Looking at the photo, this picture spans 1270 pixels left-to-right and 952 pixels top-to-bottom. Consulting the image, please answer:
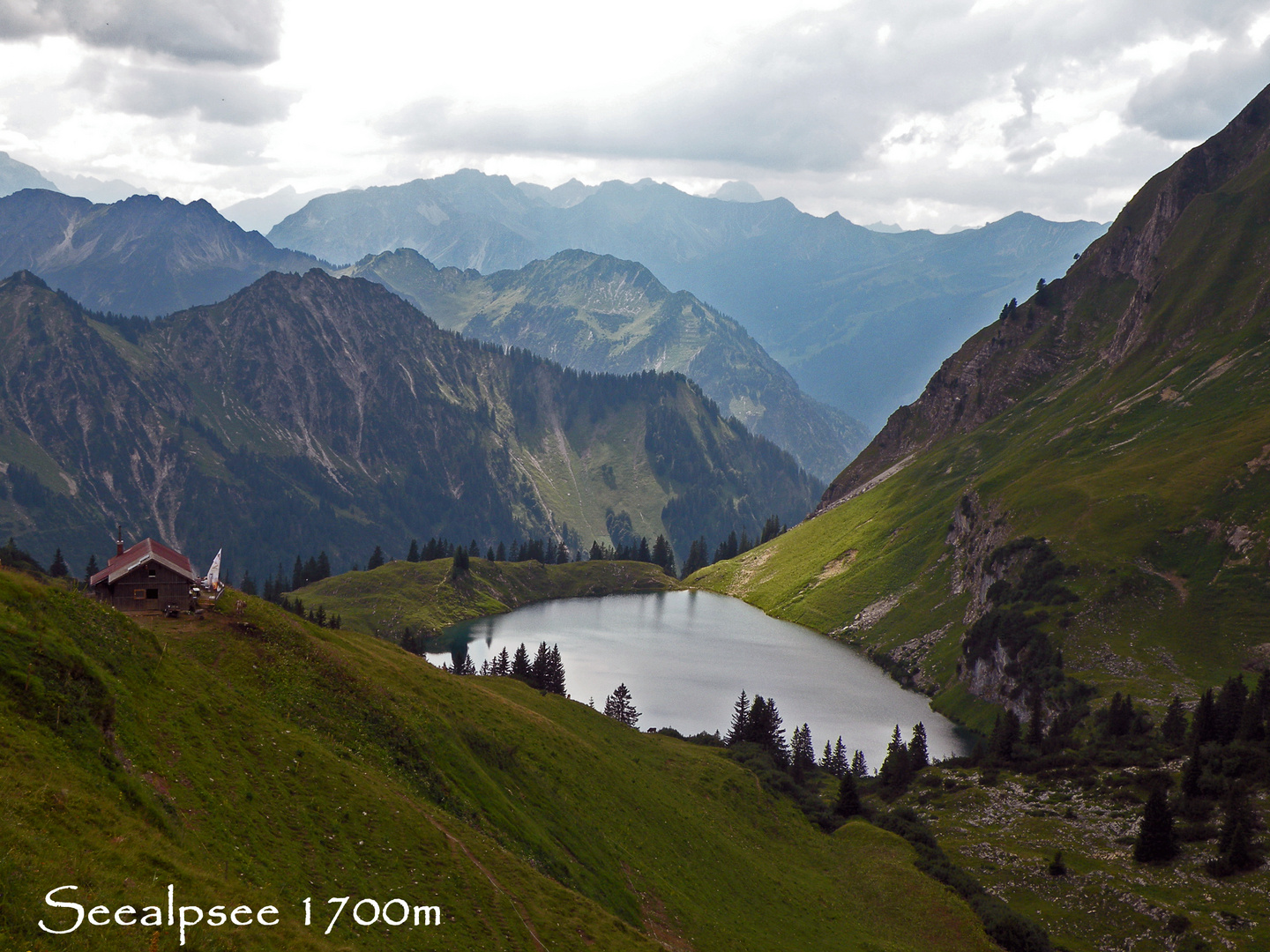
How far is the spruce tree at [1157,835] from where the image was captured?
231 ft

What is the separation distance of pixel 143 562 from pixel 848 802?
243 feet

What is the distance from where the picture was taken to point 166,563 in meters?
48.4

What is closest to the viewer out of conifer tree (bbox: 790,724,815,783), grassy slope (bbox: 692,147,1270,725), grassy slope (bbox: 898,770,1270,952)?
grassy slope (bbox: 898,770,1270,952)

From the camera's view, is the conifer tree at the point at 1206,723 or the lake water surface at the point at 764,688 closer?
the conifer tree at the point at 1206,723

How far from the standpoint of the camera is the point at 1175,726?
102 metres

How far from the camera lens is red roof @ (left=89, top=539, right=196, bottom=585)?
158ft

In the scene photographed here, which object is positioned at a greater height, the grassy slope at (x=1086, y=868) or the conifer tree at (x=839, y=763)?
the grassy slope at (x=1086, y=868)

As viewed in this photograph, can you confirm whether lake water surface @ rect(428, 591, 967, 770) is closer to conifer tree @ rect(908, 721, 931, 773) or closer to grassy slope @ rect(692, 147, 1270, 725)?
conifer tree @ rect(908, 721, 931, 773)

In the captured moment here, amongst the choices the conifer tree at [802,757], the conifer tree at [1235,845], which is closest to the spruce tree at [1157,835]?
the conifer tree at [1235,845]

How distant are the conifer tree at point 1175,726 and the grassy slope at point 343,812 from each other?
47.0 metres

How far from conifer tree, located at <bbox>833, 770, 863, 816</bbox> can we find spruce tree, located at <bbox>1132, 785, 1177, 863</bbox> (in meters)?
27.6

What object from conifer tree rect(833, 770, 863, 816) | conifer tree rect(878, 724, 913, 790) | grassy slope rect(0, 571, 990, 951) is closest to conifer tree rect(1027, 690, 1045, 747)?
conifer tree rect(878, 724, 913, 790)

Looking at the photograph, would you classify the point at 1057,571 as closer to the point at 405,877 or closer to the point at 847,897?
the point at 847,897

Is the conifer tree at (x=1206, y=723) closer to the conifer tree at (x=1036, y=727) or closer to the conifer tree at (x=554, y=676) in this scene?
the conifer tree at (x=1036, y=727)
